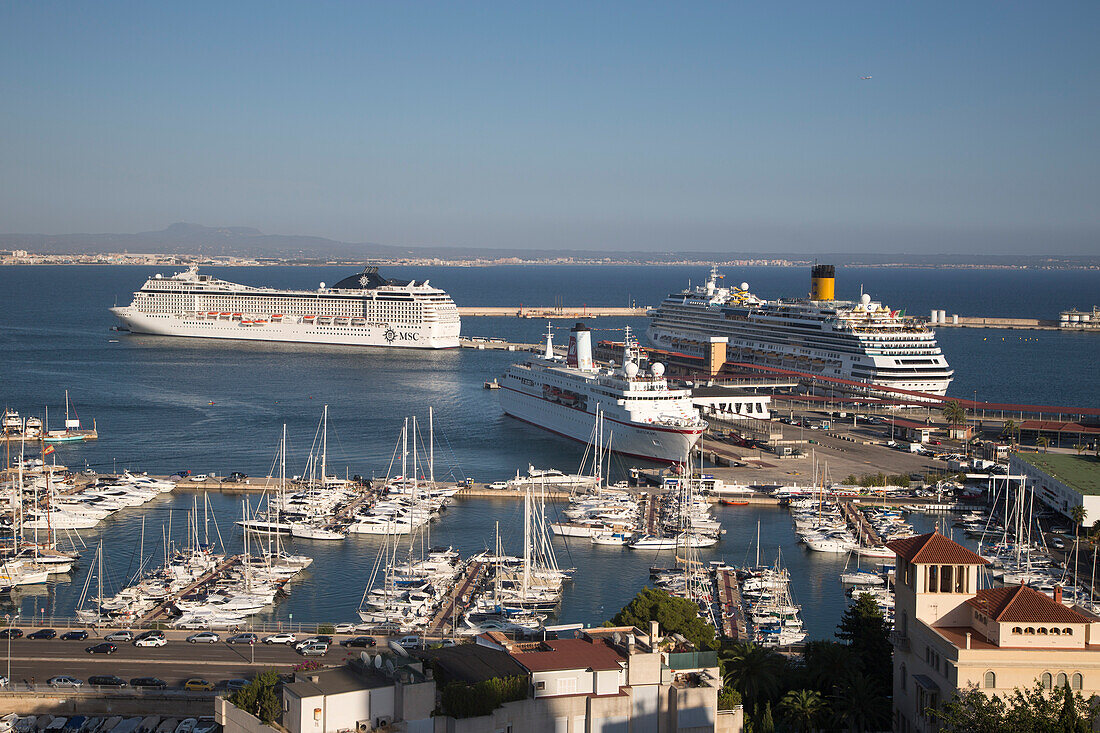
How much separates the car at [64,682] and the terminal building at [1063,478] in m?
20.4

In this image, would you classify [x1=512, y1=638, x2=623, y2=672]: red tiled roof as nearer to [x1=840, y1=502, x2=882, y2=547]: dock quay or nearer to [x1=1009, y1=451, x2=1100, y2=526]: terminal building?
[x1=840, y1=502, x2=882, y2=547]: dock quay

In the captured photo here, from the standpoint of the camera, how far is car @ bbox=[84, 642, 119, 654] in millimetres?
Result: 19812

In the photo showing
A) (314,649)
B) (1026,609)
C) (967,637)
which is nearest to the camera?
(1026,609)

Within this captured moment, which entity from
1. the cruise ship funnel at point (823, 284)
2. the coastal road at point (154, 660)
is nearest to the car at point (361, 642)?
the coastal road at point (154, 660)

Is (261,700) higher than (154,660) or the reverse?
higher

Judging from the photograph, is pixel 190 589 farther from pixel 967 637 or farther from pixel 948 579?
pixel 967 637

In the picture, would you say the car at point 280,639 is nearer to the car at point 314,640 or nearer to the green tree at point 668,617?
the car at point 314,640

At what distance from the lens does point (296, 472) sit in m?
37.2

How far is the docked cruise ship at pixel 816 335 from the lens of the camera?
51.5 m

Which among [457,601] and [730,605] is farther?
[457,601]

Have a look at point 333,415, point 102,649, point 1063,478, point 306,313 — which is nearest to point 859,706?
point 102,649

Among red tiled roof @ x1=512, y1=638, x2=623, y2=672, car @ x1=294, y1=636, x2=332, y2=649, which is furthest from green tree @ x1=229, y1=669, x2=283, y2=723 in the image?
car @ x1=294, y1=636, x2=332, y2=649

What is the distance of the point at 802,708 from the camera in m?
15.9

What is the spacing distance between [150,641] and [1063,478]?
22090mm
